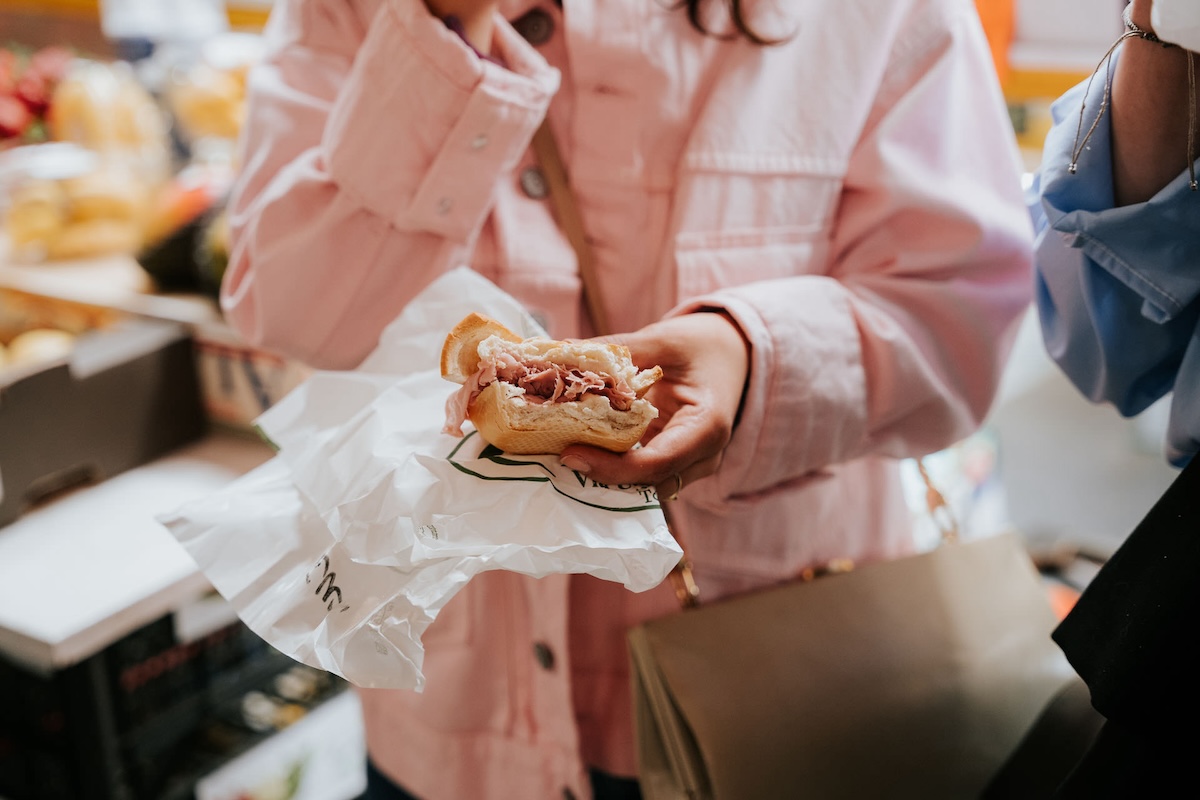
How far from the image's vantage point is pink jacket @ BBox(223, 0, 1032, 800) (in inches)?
31.0

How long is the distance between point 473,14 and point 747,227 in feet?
1.00

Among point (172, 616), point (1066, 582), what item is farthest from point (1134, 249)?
point (172, 616)

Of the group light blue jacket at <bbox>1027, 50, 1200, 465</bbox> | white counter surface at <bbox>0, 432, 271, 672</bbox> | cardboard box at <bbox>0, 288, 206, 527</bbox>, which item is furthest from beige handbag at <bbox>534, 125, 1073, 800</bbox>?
cardboard box at <bbox>0, 288, 206, 527</bbox>

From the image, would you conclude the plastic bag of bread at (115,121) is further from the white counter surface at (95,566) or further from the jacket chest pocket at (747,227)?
the jacket chest pocket at (747,227)

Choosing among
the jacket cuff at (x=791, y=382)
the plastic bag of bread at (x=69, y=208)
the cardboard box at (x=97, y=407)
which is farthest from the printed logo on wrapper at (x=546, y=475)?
the plastic bag of bread at (x=69, y=208)

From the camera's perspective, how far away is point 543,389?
2.16 feet

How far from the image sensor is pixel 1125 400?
81 centimetres

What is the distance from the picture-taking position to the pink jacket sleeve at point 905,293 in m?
0.78

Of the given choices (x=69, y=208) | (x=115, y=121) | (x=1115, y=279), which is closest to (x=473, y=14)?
(x=1115, y=279)

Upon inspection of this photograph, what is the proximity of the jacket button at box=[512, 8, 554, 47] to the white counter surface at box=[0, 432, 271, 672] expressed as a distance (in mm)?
781

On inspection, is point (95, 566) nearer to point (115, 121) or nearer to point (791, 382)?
point (791, 382)

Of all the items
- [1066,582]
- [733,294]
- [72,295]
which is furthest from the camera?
[72,295]

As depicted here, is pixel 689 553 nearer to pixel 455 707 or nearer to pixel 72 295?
pixel 455 707

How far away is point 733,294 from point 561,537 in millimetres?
270
